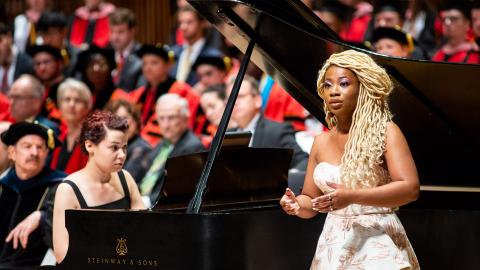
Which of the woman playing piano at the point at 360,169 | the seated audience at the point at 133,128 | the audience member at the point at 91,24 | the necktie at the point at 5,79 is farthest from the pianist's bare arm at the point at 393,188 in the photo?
the audience member at the point at 91,24

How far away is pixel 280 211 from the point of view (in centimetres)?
414

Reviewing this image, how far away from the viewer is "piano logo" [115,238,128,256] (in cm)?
395

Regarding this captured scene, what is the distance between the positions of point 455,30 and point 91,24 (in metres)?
4.50

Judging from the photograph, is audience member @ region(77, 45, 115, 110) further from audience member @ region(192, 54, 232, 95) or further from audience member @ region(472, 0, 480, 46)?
audience member @ region(472, 0, 480, 46)

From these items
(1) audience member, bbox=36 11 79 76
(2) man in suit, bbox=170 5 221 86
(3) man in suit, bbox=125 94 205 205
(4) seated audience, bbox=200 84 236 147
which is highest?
(1) audience member, bbox=36 11 79 76

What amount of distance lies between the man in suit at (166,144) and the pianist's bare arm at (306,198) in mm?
3527

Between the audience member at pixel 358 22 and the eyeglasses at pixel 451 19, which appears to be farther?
the audience member at pixel 358 22

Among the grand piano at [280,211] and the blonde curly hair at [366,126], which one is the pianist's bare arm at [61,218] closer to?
the grand piano at [280,211]

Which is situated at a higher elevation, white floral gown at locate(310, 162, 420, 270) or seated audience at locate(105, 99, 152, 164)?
seated audience at locate(105, 99, 152, 164)

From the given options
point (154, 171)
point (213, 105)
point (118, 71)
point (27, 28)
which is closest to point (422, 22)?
point (213, 105)

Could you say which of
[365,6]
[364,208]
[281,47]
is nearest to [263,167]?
[281,47]

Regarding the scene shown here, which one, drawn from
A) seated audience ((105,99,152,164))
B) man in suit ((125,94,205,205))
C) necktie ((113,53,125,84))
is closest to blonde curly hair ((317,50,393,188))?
man in suit ((125,94,205,205))

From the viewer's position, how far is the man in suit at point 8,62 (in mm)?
9844

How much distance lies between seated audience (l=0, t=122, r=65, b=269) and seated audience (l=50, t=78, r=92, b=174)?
1.58 m
